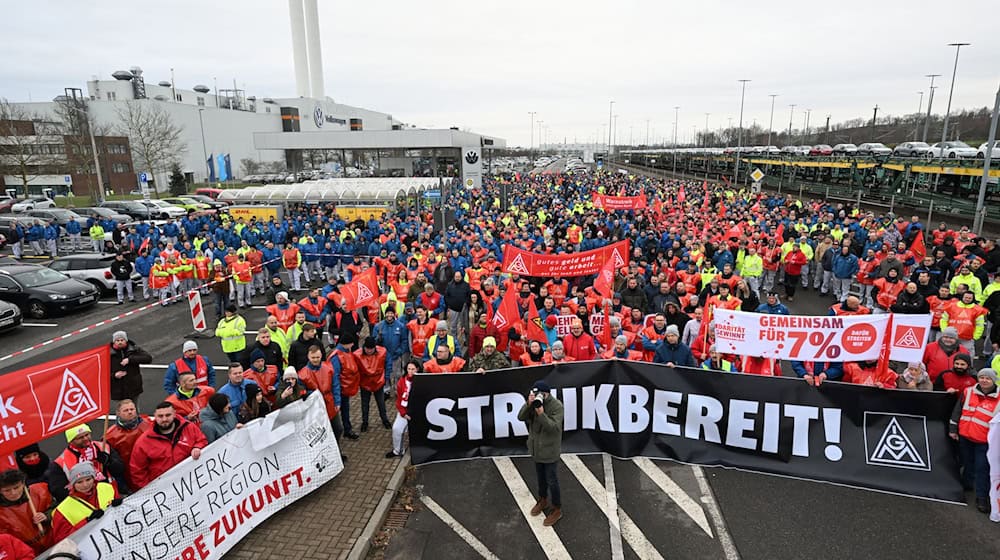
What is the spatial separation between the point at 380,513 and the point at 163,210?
34477 millimetres

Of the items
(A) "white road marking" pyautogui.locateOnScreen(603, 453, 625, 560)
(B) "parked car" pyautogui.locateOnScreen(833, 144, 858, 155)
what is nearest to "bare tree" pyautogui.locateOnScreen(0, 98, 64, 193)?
(A) "white road marking" pyautogui.locateOnScreen(603, 453, 625, 560)

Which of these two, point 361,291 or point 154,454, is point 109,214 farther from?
point 154,454

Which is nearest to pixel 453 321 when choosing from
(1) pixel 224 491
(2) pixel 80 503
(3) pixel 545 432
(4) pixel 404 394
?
(4) pixel 404 394

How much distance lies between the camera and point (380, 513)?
6.41 metres

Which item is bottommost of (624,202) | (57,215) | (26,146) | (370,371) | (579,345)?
(370,371)

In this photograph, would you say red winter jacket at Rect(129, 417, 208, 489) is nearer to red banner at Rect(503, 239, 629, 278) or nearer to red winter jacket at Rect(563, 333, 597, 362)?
red winter jacket at Rect(563, 333, 597, 362)

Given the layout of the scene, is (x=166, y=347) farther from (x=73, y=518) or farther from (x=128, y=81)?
(x=128, y=81)

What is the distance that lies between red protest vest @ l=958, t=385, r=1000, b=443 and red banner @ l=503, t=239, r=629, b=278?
6.55 metres

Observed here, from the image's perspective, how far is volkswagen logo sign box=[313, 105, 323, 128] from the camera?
91.6 m

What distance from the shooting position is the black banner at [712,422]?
6.39 metres

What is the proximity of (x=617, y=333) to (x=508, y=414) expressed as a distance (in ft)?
9.62

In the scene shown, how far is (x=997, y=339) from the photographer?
9.94 metres

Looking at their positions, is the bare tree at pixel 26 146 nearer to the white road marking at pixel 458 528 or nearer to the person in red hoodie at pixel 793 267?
the white road marking at pixel 458 528

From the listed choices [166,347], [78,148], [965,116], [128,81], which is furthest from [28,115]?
[965,116]
